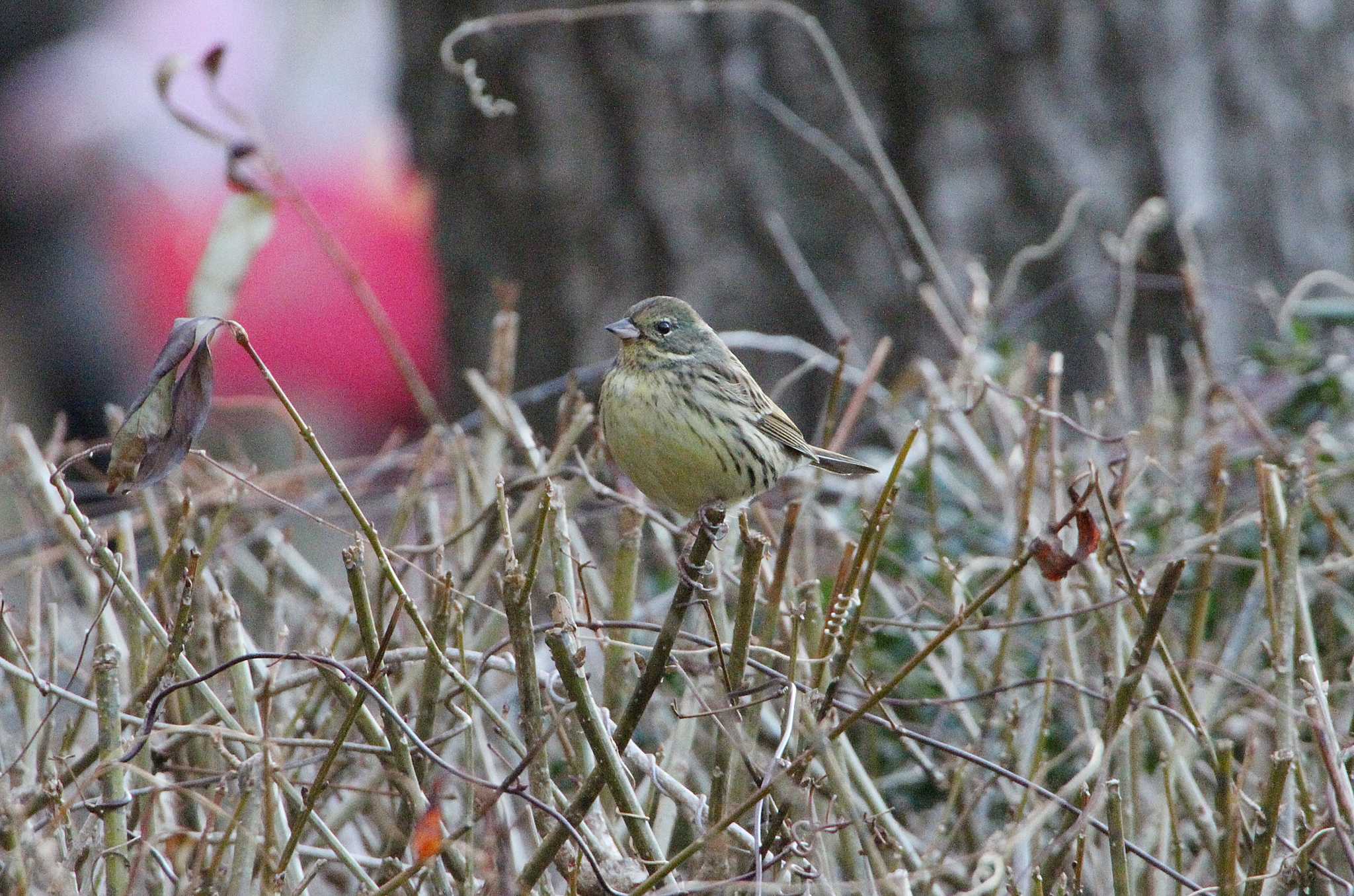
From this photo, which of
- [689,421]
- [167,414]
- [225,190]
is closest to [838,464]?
[689,421]

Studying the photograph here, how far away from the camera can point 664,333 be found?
2734 millimetres

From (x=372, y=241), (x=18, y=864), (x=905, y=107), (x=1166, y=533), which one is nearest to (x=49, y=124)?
(x=372, y=241)

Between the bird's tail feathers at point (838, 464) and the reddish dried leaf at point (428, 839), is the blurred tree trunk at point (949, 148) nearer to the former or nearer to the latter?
the bird's tail feathers at point (838, 464)

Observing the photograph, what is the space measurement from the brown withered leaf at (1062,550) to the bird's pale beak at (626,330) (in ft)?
4.20

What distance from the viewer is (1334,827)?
62.0 inches

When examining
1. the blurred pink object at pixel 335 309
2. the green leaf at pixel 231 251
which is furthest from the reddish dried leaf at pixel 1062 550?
the blurred pink object at pixel 335 309

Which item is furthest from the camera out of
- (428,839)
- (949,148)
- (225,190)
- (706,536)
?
(225,190)

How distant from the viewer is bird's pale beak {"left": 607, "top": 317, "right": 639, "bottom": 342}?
2.71 m

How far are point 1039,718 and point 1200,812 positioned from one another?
0.37 meters

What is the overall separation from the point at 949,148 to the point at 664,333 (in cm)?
208

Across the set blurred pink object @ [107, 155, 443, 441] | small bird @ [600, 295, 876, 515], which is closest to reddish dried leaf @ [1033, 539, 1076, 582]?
small bird @ [600, 295, 876, 515]

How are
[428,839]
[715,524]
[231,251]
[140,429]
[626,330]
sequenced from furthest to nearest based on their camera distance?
[626,330]
[231,251]
[715,524]
[140,429]
[428,839]

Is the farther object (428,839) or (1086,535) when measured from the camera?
(1086,535)

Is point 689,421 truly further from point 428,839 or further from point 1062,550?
point 428,839
